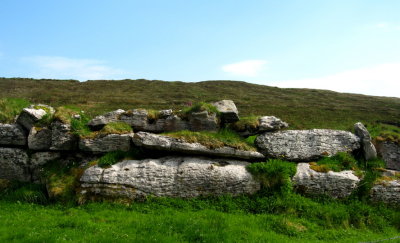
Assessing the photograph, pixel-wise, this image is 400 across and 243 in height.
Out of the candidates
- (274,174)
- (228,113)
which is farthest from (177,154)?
(274,174)

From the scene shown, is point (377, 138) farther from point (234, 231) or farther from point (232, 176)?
point (234, 231)

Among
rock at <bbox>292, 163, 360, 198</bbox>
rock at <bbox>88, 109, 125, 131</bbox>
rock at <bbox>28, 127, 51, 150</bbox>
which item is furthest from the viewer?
rock at <bbox>88, 109, 125, 131</bbox>

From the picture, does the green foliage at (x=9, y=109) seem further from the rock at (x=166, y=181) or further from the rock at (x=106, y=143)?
the rock at (x=166, y=181)

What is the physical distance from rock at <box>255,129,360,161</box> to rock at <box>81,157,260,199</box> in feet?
8.79

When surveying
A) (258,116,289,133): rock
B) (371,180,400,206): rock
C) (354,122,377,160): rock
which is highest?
(258,116,289,133): rock

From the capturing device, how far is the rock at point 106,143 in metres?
17.8

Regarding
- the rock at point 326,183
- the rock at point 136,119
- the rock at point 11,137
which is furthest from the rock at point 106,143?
the rock at point 326,183

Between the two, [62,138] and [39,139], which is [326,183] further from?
[39,139]

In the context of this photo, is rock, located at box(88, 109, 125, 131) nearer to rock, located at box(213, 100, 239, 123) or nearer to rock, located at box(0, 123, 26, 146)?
rock, located at box(0, 123, 26, 146)

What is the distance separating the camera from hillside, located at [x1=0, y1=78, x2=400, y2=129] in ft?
173

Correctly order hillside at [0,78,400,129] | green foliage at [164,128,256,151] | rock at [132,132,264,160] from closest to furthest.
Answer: rock at [132,132,264,160] < green foliage at [164,128,256,151] < hillside at [0,78,400,129]

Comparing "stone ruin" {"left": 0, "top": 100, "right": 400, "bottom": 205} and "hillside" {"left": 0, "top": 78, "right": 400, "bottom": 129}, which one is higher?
"hillside" {"left": 0, "top": 78, "right": 400, "bottom": 129}

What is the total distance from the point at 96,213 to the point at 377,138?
16.5 meters

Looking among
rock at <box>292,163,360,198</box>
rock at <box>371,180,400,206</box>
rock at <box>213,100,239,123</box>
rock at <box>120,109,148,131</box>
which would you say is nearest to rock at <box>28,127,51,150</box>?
rock at <box>120,109,148,131</box>
